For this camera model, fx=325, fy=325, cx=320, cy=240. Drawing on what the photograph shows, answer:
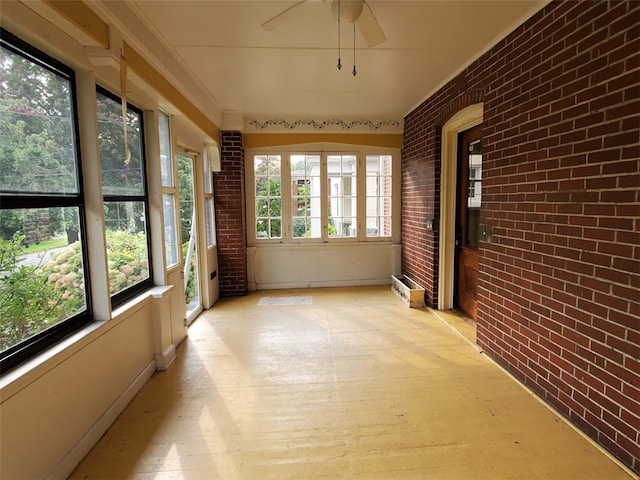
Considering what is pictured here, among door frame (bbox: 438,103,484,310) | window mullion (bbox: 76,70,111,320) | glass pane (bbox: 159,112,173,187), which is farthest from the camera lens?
door frame (bbox: 438,103,484,310)

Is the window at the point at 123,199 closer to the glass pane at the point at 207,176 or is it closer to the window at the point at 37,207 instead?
the window at the point at 37,207

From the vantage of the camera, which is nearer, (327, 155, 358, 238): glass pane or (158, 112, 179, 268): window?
(158, 112, 179, 268): window

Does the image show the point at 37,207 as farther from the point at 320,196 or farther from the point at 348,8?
the point at 320,196

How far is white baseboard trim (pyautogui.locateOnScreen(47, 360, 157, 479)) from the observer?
1.60 metres

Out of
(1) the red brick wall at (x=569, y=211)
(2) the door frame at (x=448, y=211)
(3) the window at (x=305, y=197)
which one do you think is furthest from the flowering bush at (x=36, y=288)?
(2) the door frame at (x=448, y=211)

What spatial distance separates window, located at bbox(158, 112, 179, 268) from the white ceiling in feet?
2.03

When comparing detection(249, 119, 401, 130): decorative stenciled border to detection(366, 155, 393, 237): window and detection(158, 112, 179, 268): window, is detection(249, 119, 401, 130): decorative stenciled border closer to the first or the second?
detection(366, 155, 393, 237): window

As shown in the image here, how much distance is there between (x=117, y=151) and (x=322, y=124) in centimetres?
320

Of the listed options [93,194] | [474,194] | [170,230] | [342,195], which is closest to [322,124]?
[342,195]

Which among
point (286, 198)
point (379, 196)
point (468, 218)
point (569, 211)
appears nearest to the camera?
point (569, 211)

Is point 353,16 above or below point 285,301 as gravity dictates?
above

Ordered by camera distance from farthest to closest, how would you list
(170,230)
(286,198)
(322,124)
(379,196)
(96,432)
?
(379,196)
(286,198)
(322,124)
(170,230)
(96,432)

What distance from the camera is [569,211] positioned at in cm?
196

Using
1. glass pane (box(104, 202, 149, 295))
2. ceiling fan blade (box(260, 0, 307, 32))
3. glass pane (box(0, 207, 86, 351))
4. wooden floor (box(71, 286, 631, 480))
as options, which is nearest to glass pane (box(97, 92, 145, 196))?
glass pane (box(104, 202, 149, 295))
